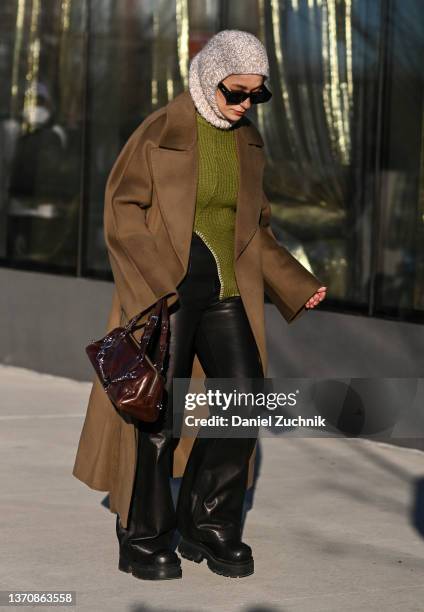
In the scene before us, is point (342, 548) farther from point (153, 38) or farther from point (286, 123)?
point (153, 38)

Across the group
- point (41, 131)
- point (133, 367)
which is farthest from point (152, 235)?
point (41, 131)

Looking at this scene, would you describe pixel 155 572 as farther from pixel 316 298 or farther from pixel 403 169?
pixel 403 169

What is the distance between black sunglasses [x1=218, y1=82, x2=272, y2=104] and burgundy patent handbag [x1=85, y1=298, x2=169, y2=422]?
30.5 inches

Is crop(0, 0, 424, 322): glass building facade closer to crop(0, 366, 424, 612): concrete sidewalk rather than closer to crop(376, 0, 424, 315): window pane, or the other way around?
crop(376, 0, 424, 315): window pane

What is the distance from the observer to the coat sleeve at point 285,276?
20.3ft

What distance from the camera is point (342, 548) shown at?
21.5 ft

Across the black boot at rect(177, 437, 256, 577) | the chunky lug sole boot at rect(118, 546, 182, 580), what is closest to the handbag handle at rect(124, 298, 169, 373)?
the black boot at rect(177, 437, 256, 577)

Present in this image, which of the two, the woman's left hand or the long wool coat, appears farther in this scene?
the woman's left hand

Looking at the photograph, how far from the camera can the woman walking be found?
579 centimetres

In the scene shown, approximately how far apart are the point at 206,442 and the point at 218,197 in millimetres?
961

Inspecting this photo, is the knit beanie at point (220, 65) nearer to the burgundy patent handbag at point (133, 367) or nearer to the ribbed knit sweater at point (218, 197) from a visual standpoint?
the ribbed knit sweater at point (218, 197)

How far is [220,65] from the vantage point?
18.8 feet

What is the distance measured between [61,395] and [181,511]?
4.69 meters

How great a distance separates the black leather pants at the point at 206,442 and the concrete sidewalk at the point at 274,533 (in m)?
0.20
